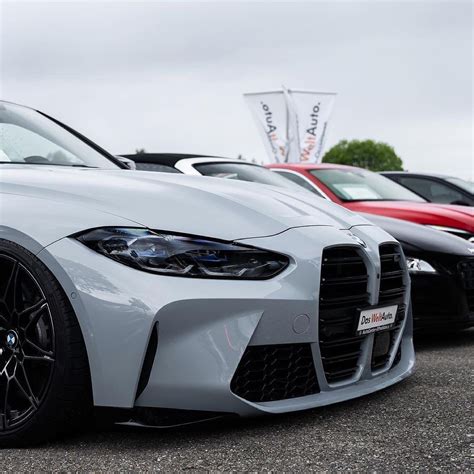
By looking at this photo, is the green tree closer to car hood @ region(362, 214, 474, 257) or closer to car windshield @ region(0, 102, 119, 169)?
car hood @ region(362, 214, 474, 257)

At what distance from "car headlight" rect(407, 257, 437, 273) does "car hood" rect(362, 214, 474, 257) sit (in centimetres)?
8

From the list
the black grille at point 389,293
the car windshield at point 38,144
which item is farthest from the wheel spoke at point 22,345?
the black grille at point 389,293

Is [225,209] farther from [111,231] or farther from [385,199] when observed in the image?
[385,199]

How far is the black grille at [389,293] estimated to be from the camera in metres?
3.78

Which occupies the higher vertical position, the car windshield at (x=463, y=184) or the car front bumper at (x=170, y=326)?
the car front bumper at (x=170, y=326)

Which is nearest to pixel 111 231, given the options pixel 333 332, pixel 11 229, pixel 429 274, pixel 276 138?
pixel 11 229

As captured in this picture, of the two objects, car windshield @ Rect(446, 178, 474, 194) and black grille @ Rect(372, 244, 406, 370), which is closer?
black grille @ Rect(372, 244, 406, 370)

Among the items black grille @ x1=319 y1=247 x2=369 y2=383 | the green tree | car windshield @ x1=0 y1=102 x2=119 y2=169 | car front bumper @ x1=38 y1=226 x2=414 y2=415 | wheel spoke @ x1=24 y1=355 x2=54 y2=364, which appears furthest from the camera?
the green tree

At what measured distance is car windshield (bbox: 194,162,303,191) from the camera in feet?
22.5

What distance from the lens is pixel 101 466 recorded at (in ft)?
9.59

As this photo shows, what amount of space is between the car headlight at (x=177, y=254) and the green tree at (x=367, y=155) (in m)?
100

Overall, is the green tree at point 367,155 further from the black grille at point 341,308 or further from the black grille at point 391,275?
the black grille at point 341,308

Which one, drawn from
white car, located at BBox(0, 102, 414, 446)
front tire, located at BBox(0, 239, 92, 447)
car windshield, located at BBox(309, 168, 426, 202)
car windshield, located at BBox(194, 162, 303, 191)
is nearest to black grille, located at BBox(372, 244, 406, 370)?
white car, located at BBox(0, 102, 414, 446)

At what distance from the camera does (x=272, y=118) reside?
3119 centimetres
